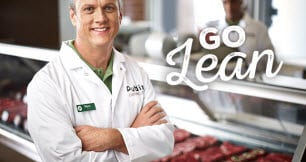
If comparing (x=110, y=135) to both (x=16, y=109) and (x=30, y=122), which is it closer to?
(x=30, y=122)

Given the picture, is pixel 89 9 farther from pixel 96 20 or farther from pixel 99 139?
pixel 99 139

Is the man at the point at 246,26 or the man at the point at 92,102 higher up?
the man at the point at 246,26

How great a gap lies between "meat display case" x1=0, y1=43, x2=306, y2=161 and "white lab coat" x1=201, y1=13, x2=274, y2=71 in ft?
0.42

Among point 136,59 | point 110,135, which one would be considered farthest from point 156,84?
point 110,135

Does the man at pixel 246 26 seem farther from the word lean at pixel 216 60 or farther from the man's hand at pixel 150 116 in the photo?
the man's hand at pixel 150 116

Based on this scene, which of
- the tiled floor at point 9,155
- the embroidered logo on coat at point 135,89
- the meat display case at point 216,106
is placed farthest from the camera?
the tiled floor at point 9,155

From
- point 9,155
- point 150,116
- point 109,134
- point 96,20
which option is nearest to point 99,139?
point 109,134

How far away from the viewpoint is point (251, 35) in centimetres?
167

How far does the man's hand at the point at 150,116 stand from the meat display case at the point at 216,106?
0.06 m

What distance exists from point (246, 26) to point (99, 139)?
73 centimetres

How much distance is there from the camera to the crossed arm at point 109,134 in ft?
4.90

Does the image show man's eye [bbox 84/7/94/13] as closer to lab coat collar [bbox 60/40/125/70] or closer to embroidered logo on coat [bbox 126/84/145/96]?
lab coat collar [bbox 60/40/125/70]

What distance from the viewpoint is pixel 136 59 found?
1.69 metres

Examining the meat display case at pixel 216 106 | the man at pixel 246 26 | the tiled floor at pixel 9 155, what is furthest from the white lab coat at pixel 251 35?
the tiled floor at pixel 9 155
